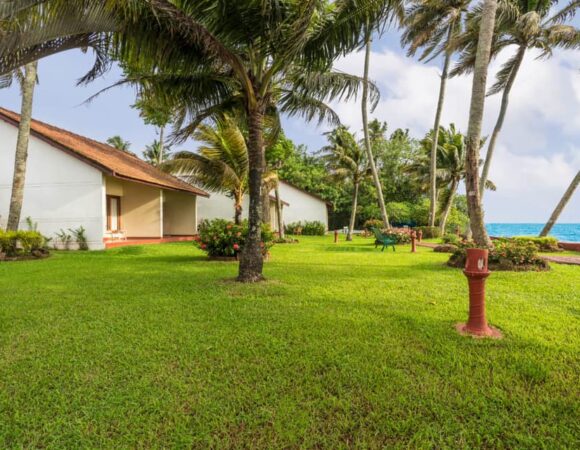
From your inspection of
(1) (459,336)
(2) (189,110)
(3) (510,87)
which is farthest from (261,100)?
(3) (510,87)

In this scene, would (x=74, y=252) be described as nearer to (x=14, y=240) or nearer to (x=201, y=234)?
(x=14, y=240)

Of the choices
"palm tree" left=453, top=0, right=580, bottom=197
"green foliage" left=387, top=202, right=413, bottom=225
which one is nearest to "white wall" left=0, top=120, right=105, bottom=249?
"palm tree" left=453, top=0, right=580, bottom=197

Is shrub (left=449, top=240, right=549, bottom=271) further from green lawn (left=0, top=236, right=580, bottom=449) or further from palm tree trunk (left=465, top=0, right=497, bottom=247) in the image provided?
green lawn (left=0, top=236, right=580, bottom=449)

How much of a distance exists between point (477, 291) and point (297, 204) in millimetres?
25700

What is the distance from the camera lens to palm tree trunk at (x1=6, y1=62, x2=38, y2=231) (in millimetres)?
11320

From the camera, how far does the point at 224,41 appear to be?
6.00m

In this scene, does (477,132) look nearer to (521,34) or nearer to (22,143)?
(521,34)

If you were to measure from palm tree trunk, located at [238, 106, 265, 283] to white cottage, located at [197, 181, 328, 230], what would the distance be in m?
17.7

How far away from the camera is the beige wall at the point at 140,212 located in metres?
17.0

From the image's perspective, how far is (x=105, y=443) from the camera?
2193 mm

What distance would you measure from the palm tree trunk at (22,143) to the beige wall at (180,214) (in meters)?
9.39

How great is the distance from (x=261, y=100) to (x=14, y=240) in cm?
936

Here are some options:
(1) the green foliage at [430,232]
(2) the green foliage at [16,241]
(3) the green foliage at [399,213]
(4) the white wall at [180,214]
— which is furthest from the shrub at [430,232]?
(2) the green foliage at [16,241]

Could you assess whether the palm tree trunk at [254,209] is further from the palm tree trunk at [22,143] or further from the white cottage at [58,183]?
the palm tree trunk at [22,143]
